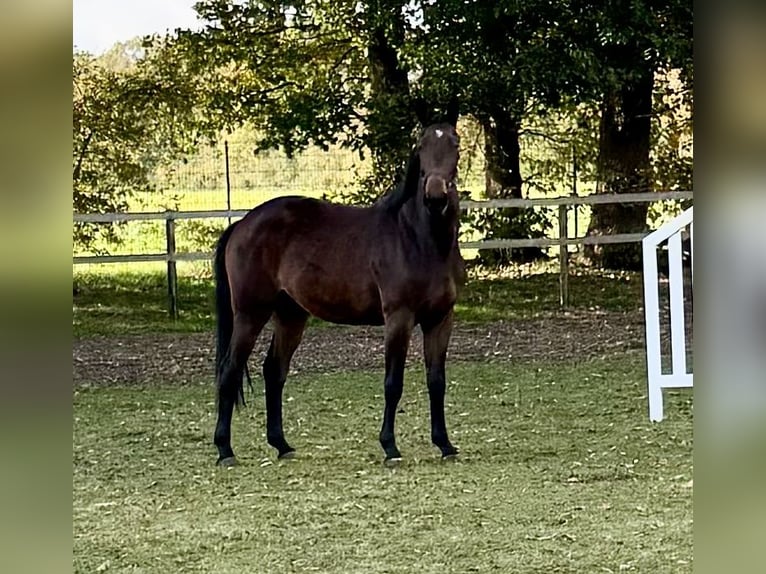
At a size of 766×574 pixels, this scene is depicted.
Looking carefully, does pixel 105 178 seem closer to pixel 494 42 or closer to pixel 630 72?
pixel 494 42

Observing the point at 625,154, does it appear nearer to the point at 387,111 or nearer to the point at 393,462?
the point at 387,111

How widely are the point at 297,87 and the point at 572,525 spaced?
5653 millimetres

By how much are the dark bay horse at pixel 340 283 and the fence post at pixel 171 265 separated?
114 inches

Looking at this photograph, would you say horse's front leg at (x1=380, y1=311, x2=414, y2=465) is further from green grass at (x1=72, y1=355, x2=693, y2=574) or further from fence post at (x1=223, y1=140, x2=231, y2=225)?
fence post at (x1=223, y1=140, x2=231, y2=225)

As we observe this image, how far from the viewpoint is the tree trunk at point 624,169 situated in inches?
336

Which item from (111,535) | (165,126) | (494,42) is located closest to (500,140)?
(494,42)

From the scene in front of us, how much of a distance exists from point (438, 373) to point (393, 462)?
401mm

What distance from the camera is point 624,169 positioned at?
8.58m

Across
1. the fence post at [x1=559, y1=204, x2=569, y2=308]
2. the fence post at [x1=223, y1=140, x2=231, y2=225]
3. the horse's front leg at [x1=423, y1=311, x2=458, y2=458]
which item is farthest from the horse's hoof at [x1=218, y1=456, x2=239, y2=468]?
the fence post at [x1=223, y1=140, x2=231, y2=225]

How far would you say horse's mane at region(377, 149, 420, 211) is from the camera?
411cm

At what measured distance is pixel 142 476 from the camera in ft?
13.5

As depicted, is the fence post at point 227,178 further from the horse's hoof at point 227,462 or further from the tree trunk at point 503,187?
the horse's hoof at point 227,462

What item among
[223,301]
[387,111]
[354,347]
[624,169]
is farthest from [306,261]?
[624,169]

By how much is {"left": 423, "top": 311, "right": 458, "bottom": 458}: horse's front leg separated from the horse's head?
0.56 metres
